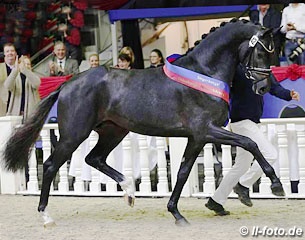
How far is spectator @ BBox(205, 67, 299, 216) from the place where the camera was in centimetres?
673

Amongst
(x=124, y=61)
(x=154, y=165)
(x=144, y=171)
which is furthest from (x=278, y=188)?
(x=124, y=61)

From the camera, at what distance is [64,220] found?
276 inches

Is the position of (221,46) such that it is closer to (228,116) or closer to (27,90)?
(228,116)

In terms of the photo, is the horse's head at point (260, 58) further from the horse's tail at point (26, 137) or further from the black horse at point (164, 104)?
the horse's tail at point (26, 137)

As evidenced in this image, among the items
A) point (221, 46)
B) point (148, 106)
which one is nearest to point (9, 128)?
point (148, 106)

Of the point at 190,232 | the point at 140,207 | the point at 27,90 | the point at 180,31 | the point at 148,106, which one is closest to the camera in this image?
the point at 190,232

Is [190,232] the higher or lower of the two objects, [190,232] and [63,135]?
the lower

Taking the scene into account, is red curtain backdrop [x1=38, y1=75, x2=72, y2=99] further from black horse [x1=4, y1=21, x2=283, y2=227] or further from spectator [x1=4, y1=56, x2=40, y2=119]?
black horse [x1=4, y1=21, x2=283, y2=227]

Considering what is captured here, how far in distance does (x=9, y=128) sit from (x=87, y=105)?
2.42 m

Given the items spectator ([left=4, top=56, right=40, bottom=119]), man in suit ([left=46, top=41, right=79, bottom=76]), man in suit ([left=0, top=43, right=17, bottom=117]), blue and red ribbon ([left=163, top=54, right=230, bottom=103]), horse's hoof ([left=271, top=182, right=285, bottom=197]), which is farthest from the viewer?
man in suit ([left=46, top=41, right=79, bottom=76])

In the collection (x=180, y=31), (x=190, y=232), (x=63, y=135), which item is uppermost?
(x=180, y=31)

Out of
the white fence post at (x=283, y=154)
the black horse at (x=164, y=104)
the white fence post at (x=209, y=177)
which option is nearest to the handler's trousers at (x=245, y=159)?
the black horse at (x=164, y=104)

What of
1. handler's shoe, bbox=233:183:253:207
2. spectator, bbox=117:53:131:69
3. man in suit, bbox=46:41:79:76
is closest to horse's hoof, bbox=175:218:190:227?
handler's shoe, bbox=233:183:253:207

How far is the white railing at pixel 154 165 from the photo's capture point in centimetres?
780
